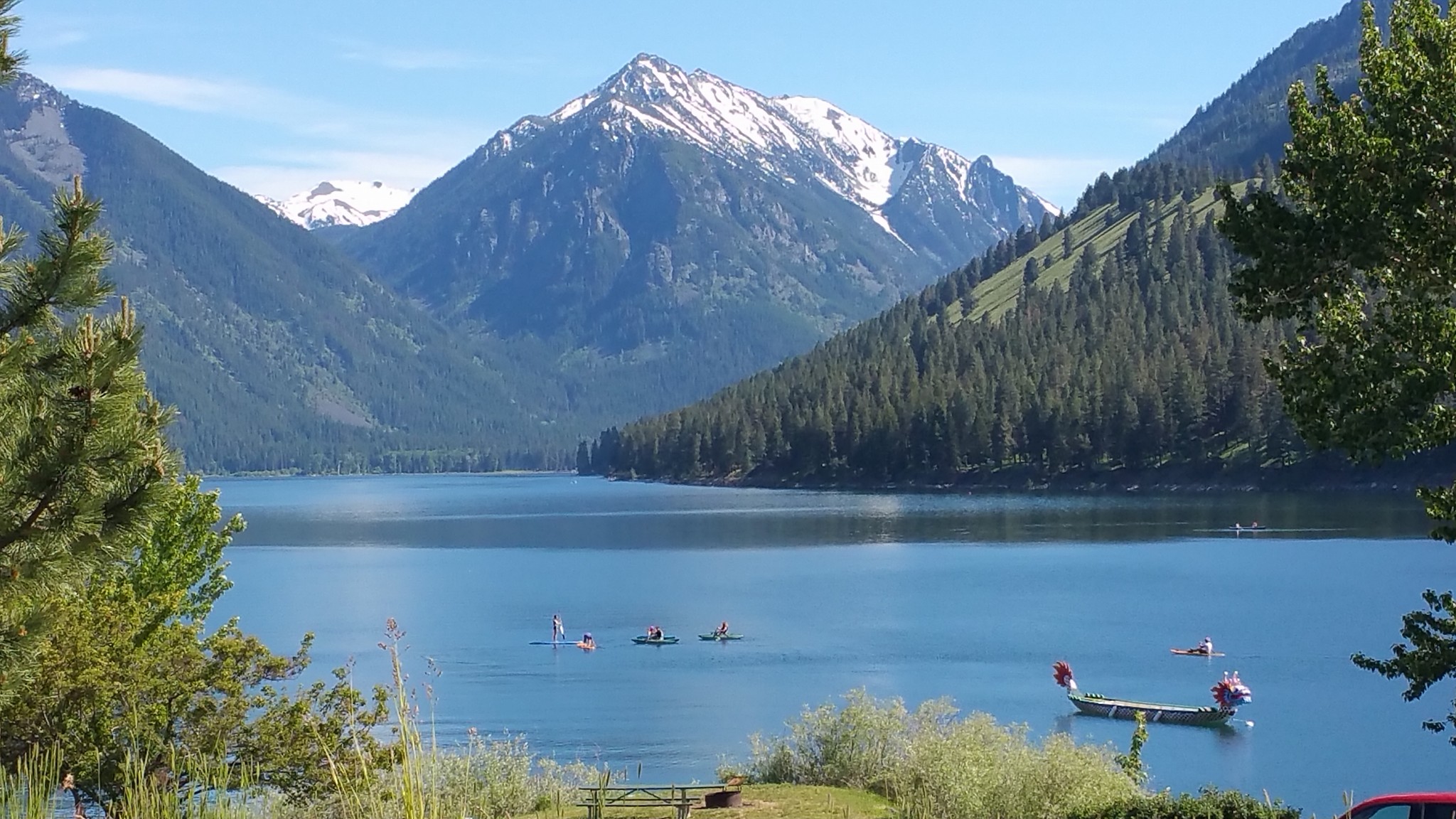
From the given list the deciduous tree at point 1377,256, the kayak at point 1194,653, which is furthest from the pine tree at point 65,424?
the kayak at point 1194,653

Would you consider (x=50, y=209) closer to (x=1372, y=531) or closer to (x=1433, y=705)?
(x=1433, y=705)

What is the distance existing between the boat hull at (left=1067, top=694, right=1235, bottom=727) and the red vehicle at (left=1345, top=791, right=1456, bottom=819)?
35385 millimetres

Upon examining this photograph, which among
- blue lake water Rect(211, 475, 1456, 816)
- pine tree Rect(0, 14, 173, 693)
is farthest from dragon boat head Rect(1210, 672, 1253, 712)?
pine tree Rect(0, 14, 173, 693)

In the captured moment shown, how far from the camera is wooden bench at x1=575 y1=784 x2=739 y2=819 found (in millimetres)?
29625

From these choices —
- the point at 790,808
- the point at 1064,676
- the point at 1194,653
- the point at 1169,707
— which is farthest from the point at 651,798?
the point at 1194,653

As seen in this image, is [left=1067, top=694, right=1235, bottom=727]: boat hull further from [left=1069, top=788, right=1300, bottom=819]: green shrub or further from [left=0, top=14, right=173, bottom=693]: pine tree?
[left=0, top=14, right=173, bottom=693]: pine tree

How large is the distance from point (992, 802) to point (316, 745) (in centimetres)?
1297

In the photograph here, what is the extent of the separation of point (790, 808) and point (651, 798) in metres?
3.63

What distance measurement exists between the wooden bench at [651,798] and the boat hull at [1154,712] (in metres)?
26.2

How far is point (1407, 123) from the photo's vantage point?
18812 mm

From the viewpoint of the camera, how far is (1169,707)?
57188 mm

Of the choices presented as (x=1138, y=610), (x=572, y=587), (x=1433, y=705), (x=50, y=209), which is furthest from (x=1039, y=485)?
(x=50, y=209)

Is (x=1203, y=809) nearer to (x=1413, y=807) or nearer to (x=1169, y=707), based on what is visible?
(x=1413, y=807)

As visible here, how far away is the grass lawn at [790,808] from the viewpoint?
30.2 meters
